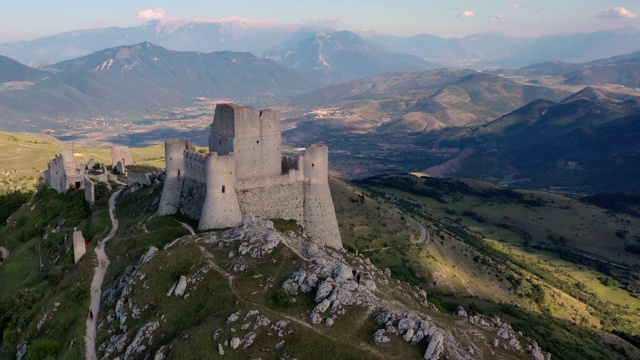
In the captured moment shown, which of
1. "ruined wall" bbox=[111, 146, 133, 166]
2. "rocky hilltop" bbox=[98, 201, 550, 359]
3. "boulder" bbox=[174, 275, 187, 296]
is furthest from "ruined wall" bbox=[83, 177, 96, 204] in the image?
"boulder" bbox=[174, 275, 187, 296]

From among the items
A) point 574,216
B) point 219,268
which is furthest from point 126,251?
point 574,216

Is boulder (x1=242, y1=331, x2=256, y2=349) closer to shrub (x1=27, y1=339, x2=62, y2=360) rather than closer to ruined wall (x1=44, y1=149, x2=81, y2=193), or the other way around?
shrub (x1=27, y1=339, x2=62, y2=360)

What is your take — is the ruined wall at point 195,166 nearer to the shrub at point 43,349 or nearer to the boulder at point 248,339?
the shrub at point 43,349

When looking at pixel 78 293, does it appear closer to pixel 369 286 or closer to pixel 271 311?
pixel 271 311

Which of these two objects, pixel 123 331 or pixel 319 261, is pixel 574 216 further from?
pixel 123 331

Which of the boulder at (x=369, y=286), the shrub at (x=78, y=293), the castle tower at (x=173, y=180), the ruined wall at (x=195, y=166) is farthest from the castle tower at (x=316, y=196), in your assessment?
the shrub at (x=78, y=293)
